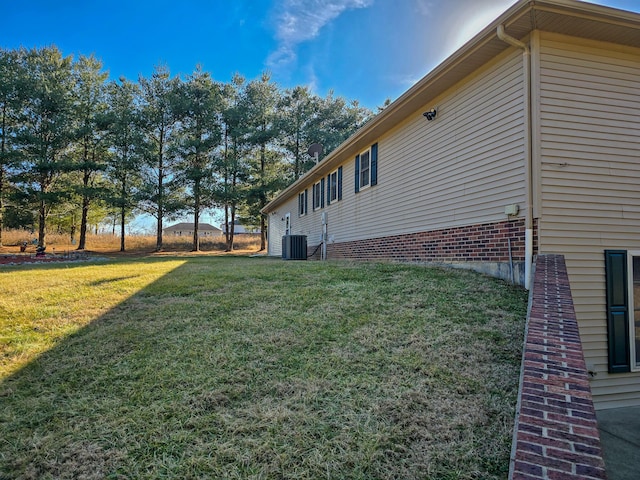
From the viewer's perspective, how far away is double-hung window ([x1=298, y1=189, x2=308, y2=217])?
15000 mm

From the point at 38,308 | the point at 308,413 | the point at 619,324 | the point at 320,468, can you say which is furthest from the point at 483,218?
the point at 38,308

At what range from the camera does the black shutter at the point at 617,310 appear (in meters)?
4.19

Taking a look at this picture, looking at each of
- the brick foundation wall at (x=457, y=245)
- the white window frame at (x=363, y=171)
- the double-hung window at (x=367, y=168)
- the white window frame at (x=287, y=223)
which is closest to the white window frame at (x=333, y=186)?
the double-hung window at (x=367, y=168)

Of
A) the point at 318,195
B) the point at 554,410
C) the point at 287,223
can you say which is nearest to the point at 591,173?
the point at 554,410

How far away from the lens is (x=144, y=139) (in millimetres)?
20422

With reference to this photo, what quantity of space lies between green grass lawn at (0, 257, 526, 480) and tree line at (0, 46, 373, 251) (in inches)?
698

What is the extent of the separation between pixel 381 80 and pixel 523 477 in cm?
1393

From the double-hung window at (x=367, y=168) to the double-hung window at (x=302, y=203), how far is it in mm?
5720

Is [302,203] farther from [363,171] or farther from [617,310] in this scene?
[617,310]

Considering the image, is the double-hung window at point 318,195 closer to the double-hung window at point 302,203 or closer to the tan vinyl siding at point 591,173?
the double-hung window at point 302,203

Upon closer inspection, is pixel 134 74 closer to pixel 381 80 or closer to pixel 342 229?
pixel 381 80

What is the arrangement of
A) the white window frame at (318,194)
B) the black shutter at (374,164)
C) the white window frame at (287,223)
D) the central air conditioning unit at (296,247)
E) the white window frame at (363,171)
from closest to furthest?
1. the black shutter at (374,164)
2. the white window frame at (363,171)
3. the central air conditioning unit at (296,247)
4. the white window frame at (318,194)
5. the white window frame at (287,223)

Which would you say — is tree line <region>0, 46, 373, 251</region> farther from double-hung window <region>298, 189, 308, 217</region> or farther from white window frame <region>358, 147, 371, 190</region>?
white window frame <region>358, 147, 371, 190</region>

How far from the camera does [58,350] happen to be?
3.32 m
